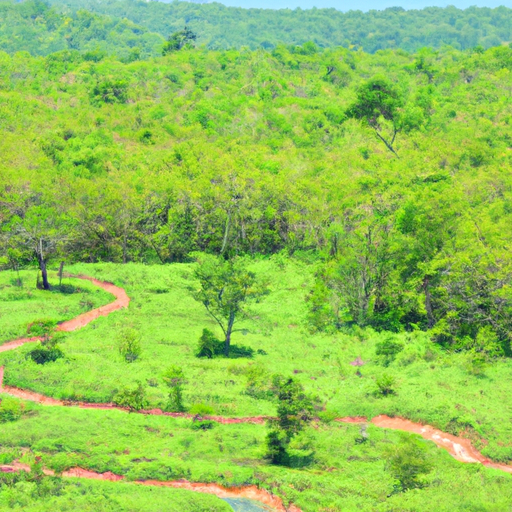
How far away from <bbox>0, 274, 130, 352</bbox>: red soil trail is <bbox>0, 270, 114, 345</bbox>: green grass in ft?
0.98

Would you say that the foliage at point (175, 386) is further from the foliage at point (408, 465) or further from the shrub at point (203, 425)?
the foliage at point (408, 465)

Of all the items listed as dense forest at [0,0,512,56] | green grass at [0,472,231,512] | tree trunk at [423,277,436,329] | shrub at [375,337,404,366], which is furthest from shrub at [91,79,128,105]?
green grass at [0,472,231,512]

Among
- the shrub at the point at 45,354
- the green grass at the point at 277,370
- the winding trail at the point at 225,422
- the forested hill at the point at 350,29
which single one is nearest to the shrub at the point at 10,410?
the winding trail at the point at 225,422

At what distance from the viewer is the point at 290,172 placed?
5794cm

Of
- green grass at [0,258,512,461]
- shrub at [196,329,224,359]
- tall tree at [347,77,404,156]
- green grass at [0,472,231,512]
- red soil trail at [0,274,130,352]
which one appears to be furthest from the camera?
tall tree at [347,77,404,156]

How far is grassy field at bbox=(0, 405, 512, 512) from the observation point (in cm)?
2178

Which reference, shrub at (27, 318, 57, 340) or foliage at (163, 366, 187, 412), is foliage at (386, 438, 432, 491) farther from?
shrub at (27, 318, 57, 340)

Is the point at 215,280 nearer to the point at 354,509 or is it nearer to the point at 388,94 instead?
the point at 354,509

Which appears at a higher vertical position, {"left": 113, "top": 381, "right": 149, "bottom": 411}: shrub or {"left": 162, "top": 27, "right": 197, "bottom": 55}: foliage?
{"left": 162, "top": 27, "right": 197, "bottom": 55}: foliage

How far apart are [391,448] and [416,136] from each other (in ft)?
161

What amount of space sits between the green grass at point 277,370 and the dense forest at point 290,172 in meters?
2.56

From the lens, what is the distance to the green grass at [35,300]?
3584 cm

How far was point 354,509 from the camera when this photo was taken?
2122 cm

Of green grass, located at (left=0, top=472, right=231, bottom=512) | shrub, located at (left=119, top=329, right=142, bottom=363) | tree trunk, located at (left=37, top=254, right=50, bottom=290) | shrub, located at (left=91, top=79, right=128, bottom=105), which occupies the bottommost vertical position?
green grass, located at (left=0, top=472, right=231, bottom=512)
